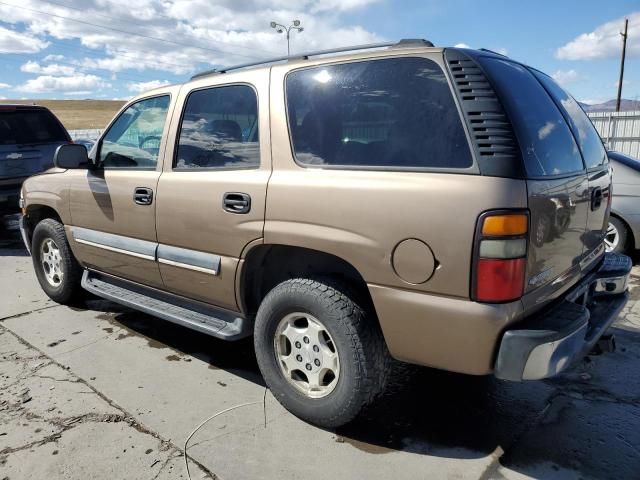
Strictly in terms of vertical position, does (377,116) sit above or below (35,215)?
above

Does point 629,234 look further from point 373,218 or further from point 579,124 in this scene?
point 373,218

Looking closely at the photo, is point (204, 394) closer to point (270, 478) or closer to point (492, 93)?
point (270, 478)

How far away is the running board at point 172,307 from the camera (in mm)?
3174

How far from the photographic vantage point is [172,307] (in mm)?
3596

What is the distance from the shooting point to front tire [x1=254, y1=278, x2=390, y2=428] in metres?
2.56

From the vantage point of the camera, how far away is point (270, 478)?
2469mm

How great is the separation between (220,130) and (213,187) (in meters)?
0.40

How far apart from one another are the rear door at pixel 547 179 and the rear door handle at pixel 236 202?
140 centimetres

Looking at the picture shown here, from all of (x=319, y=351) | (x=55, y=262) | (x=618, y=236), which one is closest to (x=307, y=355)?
(x=319, y=351)

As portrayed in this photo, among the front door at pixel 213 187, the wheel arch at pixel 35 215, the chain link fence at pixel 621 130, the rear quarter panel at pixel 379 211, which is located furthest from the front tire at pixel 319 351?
the chain link fence at pixel 621 130

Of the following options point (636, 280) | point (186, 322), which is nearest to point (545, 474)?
point (186, 322)

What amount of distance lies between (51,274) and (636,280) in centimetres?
594

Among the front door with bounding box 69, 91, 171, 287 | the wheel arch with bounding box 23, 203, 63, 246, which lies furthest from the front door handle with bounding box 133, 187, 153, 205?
the wheel arch with bounding box 23, 203, 63, 246

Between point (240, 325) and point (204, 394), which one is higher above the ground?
point (240, 325)
